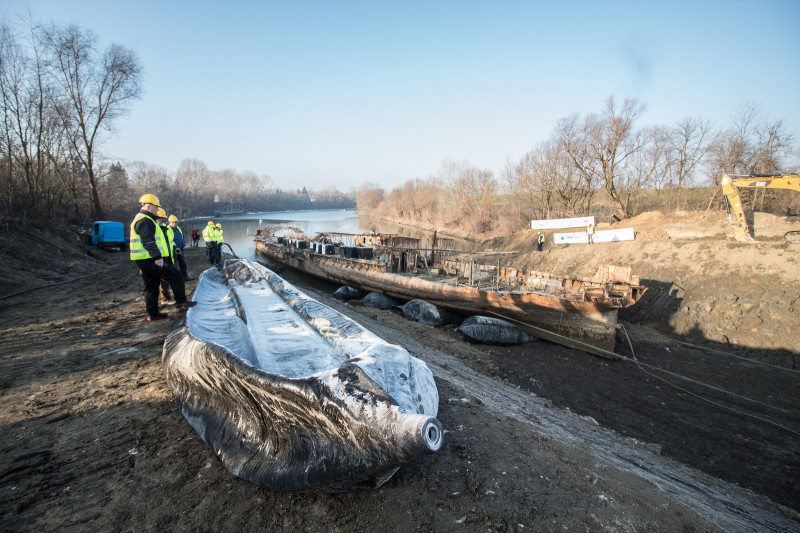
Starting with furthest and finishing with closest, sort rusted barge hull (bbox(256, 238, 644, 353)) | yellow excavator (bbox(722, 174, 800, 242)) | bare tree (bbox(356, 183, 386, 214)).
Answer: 1. bare tree (bbox(356, 183, 386, 214))
2. yellow excavator (bbox(722, 174, 800, 242))
3. rusted barge hull (bbox(256, 238, 644, 353))

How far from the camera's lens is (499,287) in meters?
12.5

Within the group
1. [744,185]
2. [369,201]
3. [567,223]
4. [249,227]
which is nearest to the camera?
[744,185]

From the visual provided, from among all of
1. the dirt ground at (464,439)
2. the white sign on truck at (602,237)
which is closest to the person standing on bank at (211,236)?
the dirt ground at (464,439)

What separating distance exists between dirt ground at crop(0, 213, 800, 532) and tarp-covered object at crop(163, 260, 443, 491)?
186mm

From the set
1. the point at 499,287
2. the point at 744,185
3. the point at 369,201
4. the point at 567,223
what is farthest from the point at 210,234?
the point at 369,201

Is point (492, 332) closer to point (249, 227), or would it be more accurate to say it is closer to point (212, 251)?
point (212, 251)

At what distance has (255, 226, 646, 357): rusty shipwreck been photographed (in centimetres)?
1012

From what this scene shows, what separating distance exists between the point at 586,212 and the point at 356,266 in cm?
2181

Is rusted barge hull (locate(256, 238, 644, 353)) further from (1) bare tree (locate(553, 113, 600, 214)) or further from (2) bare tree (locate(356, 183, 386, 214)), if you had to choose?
(2) bare tree (locate(356, 183, 386, 214))

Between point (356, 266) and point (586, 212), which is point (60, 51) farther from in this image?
point (586, 212)

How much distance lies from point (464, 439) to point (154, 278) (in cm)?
562

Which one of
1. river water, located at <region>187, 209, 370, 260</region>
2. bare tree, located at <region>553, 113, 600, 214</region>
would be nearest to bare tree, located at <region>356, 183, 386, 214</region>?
river water, located at <region>187, 209, 370, 260</region>

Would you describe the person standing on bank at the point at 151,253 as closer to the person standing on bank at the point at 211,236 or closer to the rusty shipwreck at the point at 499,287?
the person standing on bank at the point at 211,236

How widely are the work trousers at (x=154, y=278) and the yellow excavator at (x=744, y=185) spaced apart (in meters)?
18.6
